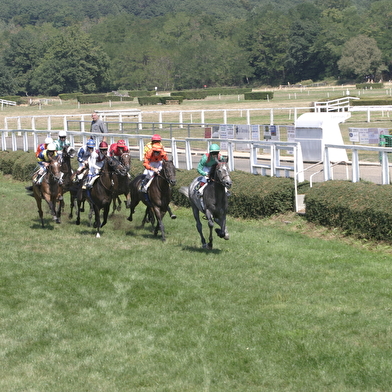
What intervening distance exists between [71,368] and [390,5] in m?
150

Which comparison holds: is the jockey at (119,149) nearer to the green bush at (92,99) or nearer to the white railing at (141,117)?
the white railing at (141,117)

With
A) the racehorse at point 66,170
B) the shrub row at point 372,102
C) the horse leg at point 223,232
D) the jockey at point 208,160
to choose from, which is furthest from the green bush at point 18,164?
the shrub row at point 372,102

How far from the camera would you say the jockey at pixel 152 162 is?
44.8 ft

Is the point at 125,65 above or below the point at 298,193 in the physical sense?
above

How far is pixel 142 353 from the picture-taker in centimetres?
772

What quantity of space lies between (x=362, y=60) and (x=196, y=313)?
105405 millimetres

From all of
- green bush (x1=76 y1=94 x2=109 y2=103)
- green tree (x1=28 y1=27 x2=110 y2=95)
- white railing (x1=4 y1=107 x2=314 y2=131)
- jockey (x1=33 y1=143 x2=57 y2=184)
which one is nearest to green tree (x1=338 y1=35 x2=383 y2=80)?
green tree (x1=28 y1=27 x2=110 y2=95)

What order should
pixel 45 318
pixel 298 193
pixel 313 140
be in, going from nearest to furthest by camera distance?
1. pixel 45 318
2. pixel 298 193
3. pixel 313 140

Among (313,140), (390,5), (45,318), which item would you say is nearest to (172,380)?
(45,318)

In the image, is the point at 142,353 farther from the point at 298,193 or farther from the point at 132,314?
the point at 298,193

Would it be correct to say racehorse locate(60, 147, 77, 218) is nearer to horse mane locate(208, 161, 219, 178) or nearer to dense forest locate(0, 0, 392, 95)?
horse mane locate(208, 161, 219, 178)

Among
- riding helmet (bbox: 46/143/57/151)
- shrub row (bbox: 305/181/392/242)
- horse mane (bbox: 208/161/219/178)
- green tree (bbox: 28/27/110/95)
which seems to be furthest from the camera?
green tree (bbox: 28/27/110/95)

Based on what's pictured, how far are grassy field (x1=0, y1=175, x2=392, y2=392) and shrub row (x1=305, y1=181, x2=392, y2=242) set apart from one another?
11.7 inches

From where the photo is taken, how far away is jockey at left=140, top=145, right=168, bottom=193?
44.8 feet
